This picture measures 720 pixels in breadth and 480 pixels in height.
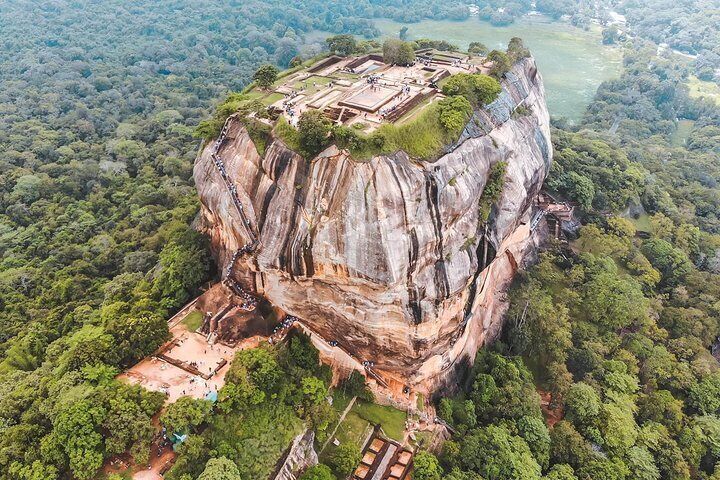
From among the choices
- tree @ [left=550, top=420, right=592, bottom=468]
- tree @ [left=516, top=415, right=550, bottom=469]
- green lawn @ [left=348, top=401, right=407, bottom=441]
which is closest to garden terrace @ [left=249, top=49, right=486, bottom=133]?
green lawn @ [left=348, top=401, right=407, bottom=441]

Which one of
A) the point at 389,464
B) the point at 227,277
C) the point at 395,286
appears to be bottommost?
the point at 389,464

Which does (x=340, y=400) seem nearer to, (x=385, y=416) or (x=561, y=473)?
(x=385, y=416)

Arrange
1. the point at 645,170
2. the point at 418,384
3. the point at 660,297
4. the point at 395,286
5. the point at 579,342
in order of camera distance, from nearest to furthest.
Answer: the point at 395,286, the point at 418,384, the point at 579,342, the point at 660,297, the point at 645,170

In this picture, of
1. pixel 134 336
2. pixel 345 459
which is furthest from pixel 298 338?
pixel 134 336

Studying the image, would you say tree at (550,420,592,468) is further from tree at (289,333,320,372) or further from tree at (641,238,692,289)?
tree at (641,238,692,289)

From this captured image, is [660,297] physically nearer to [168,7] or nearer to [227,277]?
[227,277]

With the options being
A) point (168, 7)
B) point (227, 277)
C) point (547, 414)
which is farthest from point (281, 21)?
point (547, 414)
